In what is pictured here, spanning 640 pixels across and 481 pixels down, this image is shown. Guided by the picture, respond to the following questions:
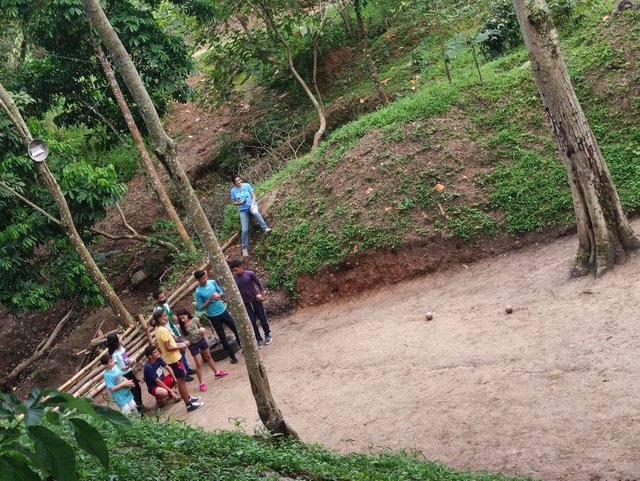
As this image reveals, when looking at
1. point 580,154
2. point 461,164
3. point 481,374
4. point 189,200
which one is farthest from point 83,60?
point 481,374

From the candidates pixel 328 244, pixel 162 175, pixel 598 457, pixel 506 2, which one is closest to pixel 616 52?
pixel 506 2

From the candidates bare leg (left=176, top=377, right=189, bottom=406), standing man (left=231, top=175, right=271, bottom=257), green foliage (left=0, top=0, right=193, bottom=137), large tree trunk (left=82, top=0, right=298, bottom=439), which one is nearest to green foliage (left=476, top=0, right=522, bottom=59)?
standing man (left=231, top=175, right=271, bottom=257)

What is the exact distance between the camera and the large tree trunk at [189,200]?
666 cm

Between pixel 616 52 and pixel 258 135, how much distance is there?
10.5 meters

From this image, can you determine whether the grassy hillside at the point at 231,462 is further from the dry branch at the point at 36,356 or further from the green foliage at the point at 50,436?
the dry branch at the point at 36,356

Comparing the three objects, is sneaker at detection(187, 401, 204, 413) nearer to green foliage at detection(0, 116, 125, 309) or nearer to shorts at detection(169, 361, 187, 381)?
shorts at detection(169, 361, 187, 381)

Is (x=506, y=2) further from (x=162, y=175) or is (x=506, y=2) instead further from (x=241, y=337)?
(x=241, y=337)

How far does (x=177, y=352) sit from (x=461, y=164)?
627 cm

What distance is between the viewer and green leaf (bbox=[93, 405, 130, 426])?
98.3 inches

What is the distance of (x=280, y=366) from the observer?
36.2 feet

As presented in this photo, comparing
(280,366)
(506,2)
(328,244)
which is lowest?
(280,366)

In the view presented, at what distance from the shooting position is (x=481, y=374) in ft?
27.2

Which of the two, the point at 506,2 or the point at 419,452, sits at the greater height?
the point at 506,2

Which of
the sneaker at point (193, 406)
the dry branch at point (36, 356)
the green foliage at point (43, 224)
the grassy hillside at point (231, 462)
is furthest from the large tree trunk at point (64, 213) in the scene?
the grassy hillside at point (231, 462)
